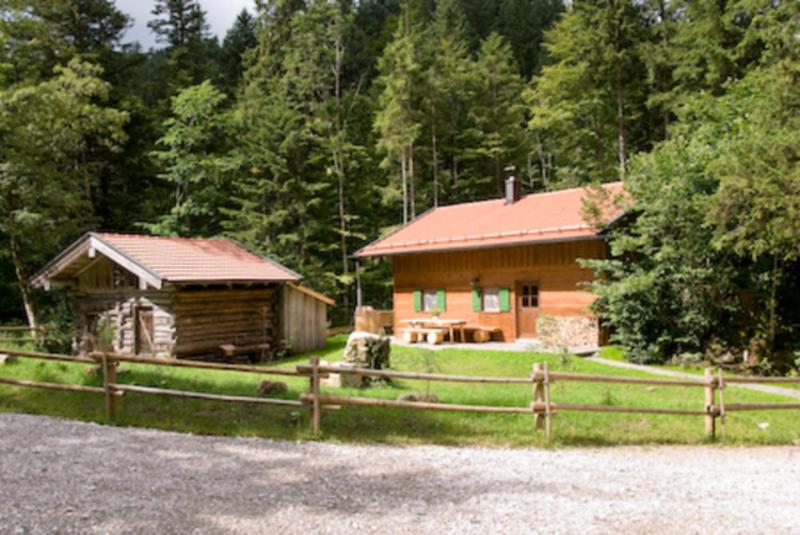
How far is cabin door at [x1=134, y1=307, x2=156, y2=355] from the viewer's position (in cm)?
1808

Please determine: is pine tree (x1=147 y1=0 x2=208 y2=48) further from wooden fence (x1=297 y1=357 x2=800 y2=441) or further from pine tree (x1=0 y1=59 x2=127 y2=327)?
wooden fence (x1=297 y1=357 x2=800 y2=441)

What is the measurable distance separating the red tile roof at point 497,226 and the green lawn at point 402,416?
789 centimetres

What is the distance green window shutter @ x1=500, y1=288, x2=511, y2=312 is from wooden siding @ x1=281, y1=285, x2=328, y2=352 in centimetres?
630

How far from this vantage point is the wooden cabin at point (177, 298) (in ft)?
57.9

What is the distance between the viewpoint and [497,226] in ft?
73.9

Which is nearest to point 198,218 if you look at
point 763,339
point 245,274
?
point 245,274

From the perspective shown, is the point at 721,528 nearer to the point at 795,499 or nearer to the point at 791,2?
the point at 795,499

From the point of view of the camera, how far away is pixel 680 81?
1118 inches

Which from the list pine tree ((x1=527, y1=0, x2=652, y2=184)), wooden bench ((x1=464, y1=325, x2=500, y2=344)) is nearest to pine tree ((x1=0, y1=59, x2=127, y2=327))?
wooden bench ((x1=464, y1=325, x2=500, y2=344))

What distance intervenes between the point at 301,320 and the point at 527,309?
25.3 ft

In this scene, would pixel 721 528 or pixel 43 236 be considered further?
pixel 43 236

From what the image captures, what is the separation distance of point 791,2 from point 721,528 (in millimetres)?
19459

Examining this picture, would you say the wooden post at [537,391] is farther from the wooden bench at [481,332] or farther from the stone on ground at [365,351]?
the wooden bench at [481,332]

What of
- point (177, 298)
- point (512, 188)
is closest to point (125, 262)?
point (177, 298)
